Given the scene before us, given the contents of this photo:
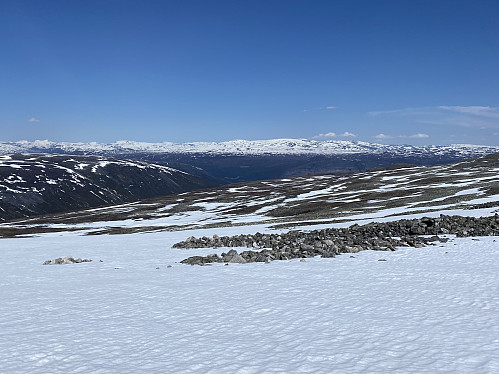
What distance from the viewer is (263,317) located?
12.0 m

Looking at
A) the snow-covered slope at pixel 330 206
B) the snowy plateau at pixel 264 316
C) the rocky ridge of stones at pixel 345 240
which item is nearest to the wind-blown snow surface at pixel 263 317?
the snowy plateau at pixel 264 316

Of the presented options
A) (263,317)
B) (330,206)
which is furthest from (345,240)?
(330,206)

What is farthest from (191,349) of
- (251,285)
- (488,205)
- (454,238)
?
(488,205)

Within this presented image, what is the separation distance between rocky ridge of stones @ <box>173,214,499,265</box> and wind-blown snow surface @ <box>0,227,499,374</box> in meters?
1.99

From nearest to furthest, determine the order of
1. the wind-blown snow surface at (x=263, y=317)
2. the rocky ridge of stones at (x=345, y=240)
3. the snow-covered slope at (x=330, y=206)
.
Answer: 1. the wind-blown snow surface at (x=263, y=317)
2. the rocky ridge of stones at (x=345, y=240)
3. the snow-covered slope at (x=330, y=206)

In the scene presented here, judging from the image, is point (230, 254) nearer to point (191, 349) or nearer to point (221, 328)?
point (221, 328)

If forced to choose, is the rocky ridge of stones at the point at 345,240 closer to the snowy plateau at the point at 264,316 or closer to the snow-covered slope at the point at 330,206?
the snowy plateau at the point at 264,316

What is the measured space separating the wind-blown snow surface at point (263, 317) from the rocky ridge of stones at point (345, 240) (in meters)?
1.99

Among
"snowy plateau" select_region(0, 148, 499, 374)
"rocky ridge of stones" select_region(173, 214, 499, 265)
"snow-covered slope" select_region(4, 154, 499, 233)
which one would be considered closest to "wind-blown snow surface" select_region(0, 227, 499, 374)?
"snowy plateau" select_region(0, 148, 499, 374)

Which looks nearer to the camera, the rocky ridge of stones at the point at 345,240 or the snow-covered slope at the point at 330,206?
the rocky ridge of stones at the point at 345,240

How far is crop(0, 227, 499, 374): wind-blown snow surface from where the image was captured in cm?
847

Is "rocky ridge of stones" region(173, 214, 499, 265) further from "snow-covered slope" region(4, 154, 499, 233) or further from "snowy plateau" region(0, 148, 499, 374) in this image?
"snow-covered slope" region(4, 154, 499, 233)

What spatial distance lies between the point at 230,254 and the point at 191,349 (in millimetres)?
14003

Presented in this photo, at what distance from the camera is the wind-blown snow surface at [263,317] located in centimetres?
847
